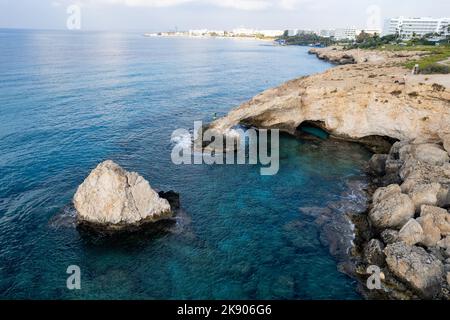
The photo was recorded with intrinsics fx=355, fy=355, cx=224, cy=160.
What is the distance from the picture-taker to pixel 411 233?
26859mm

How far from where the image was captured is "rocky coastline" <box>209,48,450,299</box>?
24.4 metres

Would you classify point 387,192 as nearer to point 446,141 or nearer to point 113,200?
point 446,141

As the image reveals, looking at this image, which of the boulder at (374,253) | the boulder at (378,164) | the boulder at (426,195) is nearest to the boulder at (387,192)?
the boulder at (426,195)

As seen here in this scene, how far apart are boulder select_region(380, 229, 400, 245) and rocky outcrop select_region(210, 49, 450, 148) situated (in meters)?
19.9

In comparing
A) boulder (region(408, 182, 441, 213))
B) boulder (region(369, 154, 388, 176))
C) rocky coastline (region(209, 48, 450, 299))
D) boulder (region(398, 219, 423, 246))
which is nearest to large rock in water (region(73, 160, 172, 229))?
rocky coastline (region(209, 48, 450, 299))

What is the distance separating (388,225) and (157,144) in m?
31.4

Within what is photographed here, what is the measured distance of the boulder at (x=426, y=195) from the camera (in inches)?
1221

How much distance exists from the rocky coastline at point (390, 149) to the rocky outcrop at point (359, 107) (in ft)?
0.40

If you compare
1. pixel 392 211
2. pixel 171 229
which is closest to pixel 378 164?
pixel 392 211

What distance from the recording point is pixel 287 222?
104ft

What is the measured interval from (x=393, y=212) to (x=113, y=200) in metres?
23.7

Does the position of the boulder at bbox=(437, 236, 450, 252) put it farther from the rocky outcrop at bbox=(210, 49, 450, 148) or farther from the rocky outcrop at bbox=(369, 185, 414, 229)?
the rocky outcrop at bbox=(210, 49, 450, 148)

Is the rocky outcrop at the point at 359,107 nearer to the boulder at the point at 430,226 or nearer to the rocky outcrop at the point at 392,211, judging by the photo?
the rocky outcrop at the point at 392,211
